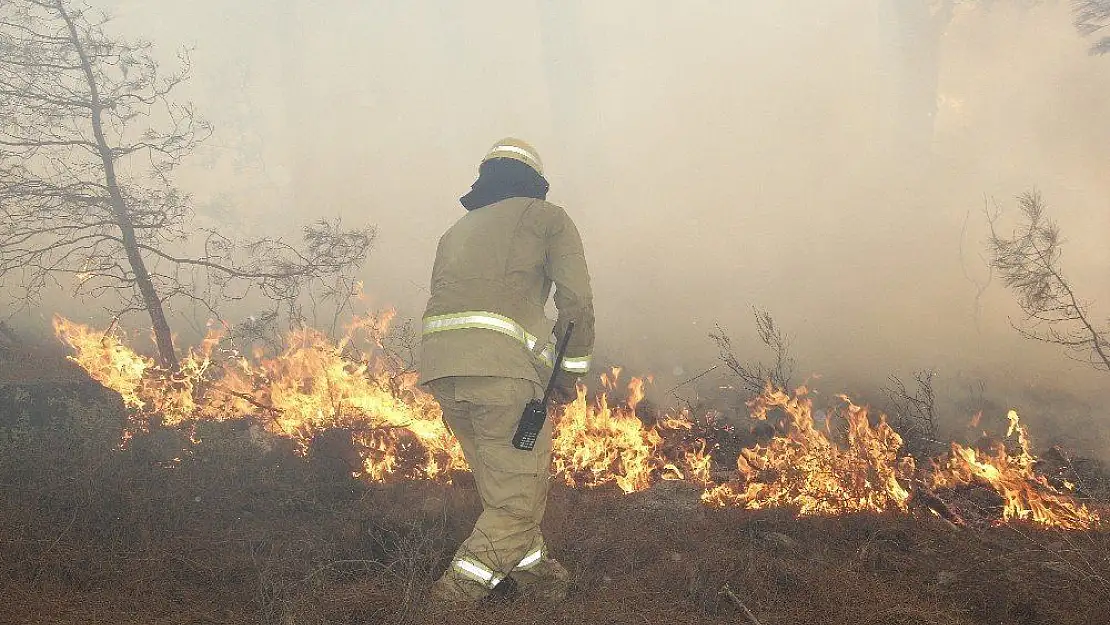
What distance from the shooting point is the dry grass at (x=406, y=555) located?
284cm

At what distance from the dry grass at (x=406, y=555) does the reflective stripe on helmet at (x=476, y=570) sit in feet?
0.40

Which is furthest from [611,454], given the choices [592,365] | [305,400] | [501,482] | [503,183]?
[592,365]

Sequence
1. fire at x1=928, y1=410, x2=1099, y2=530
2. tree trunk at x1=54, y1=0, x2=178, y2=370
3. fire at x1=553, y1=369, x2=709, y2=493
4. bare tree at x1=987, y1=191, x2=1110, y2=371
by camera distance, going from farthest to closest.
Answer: tree trunk at x1=54, y1=0, x2=178, y2=370 < bare tree at x1=987, y1=191, x2=1110, y2=371 < fire at x1=553, y1=369, x2=709, y2=493 < fire at x1=928, y1=410, x2=1099, y2=530

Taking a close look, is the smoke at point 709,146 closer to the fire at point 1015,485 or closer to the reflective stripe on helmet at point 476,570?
the fire at point 1015,485

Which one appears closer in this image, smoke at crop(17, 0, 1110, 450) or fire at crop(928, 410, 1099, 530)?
fire at crop(928, 410, 1099, 530)

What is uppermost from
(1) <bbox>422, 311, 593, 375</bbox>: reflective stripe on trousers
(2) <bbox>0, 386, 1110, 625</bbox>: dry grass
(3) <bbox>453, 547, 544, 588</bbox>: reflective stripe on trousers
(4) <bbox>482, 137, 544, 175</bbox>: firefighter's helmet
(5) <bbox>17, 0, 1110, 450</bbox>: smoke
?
(5) <bbox>17, 0, 1110, 450</bbox>: smoke

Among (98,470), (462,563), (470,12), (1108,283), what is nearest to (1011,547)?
(462,563)

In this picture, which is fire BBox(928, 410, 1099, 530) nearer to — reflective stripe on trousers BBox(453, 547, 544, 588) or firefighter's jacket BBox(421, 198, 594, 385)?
firefighter's jacket BBox(421, 198, 594, 385)

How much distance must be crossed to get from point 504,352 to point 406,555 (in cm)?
141

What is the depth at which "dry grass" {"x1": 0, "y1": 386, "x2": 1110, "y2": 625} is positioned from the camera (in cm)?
284

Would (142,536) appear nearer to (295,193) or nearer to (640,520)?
(640,520)

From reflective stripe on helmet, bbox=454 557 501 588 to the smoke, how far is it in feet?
19.3

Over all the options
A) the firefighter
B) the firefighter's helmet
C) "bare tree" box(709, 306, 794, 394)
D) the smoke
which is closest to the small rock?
the firefighter

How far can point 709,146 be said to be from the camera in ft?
58.6
